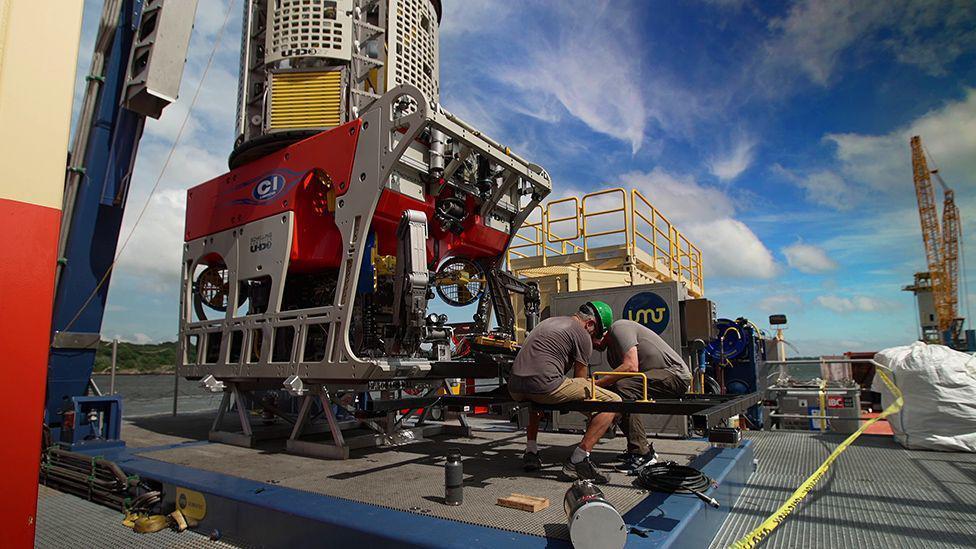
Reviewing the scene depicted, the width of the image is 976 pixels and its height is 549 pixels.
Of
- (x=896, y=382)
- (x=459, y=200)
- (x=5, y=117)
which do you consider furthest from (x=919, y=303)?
(x=5, y=117)

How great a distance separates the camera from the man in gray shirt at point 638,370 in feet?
15.4

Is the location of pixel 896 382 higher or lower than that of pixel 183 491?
higher

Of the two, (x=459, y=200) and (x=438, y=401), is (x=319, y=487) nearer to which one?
(x=438, y=401)

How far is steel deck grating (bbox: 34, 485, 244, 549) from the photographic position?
12.3 feet

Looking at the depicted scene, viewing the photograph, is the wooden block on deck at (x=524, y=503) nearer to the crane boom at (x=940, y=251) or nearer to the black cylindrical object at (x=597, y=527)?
the black cylindrical object at (x=597, y=527)

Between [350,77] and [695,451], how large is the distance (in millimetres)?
5696

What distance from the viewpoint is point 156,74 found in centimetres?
622

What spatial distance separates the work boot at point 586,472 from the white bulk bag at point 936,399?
503 cm

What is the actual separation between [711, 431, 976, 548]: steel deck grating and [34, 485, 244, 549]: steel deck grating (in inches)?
144

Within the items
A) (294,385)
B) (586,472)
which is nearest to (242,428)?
(294,385)

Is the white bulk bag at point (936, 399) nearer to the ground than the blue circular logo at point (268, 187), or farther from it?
nearer to the ground

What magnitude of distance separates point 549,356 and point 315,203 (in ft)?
11.2

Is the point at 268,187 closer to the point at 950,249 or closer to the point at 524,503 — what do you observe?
the point at 524,503

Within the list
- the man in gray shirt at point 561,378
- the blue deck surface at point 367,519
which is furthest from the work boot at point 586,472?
the blue deck surface at point 367,519
